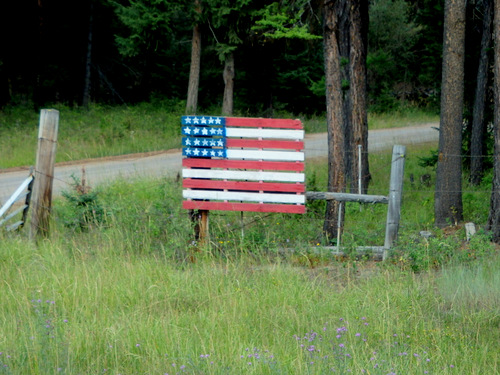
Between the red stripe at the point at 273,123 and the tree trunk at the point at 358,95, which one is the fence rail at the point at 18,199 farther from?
the tree trunk at the point at 358,95

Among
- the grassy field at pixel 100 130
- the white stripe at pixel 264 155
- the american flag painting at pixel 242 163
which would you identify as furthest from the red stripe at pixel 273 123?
the grassy field at pixel 100 130

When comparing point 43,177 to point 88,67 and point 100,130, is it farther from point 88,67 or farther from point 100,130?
point 88,67

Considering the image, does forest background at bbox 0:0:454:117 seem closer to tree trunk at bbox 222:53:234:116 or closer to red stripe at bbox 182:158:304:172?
tree trunk at bbox 222:53:234:116

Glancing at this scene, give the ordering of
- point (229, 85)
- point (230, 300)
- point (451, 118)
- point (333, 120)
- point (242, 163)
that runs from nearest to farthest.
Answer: point (230, 300), point (242, 163), point (333, 120), point (451, 118), point (229, 85)

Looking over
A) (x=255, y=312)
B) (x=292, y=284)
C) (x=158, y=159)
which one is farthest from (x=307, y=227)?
(x=158, y=159)

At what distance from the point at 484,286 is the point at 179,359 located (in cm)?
348

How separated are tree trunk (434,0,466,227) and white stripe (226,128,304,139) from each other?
3.88 m

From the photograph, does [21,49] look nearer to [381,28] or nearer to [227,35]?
[227,35]

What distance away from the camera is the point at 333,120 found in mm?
10164

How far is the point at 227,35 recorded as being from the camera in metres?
26.8

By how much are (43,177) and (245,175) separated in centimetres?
291

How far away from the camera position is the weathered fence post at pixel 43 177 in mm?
9156

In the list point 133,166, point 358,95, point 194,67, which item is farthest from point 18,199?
point 194,67

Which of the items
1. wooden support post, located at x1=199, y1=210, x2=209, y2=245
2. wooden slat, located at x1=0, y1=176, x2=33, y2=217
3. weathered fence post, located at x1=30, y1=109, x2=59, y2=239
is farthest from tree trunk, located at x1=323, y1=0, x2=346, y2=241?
wooden slat, located at x1=0, y1=176, x2=33, y2=217
